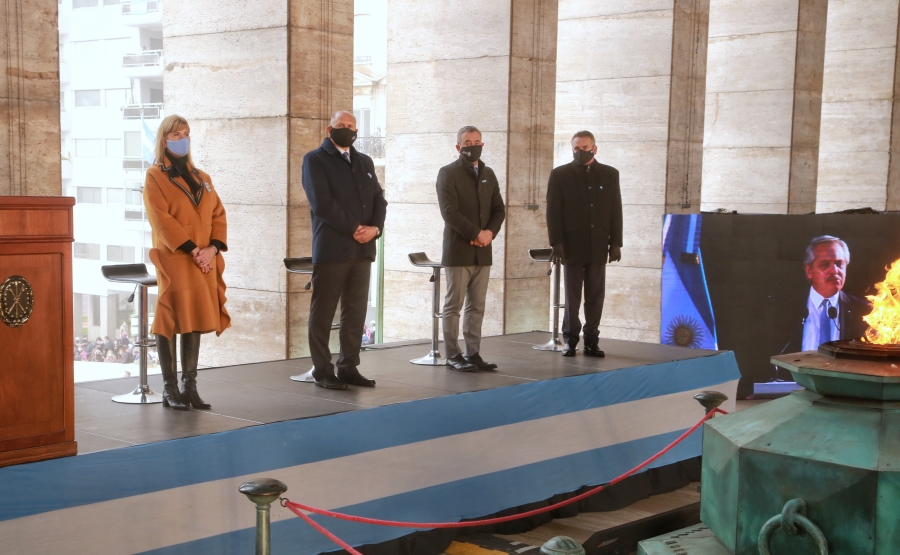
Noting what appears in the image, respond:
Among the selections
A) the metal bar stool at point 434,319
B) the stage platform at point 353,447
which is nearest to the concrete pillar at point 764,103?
the stage platform at point 353,447

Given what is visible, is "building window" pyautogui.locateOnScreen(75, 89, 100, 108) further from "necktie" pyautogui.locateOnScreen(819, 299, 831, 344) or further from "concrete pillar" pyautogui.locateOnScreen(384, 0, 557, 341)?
"necktie" pyautogui.locateOnScreen(819, 299, 831, 344)

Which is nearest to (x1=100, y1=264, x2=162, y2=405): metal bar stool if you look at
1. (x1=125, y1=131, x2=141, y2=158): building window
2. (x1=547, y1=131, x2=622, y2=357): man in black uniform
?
(x1=547, y1=131, x2=622, y2=357): man in black uniform

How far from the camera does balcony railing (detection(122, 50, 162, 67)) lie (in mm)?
13375

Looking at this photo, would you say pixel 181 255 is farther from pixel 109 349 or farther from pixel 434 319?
pixel 109 349

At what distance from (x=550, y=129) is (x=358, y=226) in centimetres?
485

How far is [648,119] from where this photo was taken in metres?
12.7

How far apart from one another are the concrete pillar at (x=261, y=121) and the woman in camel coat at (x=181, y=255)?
252 cm

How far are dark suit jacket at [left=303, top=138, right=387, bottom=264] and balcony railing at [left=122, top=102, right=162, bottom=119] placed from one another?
655 cm

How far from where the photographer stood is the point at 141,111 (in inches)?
512

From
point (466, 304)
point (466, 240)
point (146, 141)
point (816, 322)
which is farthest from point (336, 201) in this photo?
point (816, 322)

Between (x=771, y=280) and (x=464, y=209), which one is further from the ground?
(x=464, y=209)

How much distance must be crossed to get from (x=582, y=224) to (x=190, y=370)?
3886 mm

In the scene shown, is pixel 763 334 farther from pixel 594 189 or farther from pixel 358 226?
pixel 358 226

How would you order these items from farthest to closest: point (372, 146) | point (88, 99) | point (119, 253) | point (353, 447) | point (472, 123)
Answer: point (372, 146) → point (88, 99) → point (119, 253) → point (472, 123) → point (353, 447)
